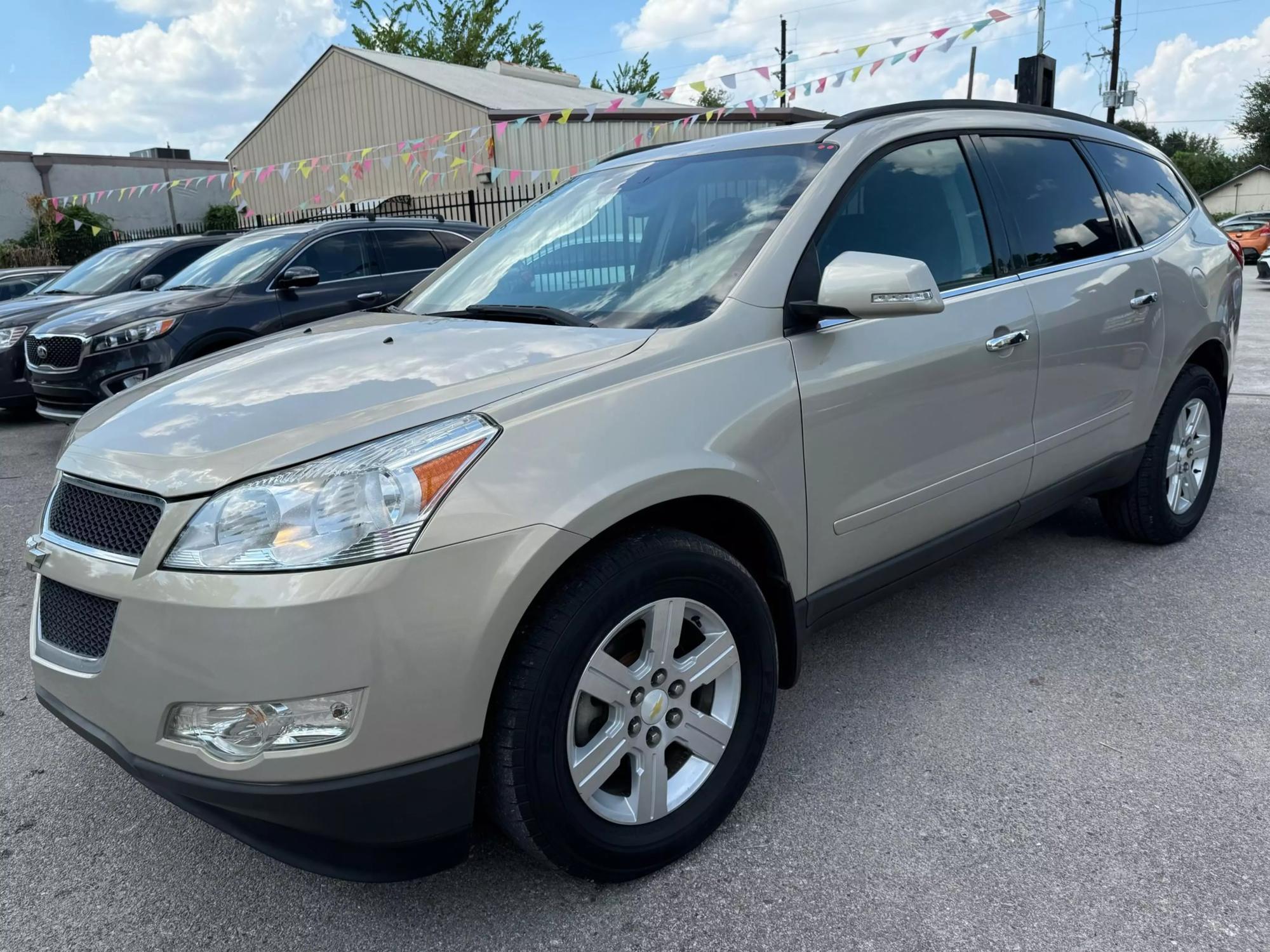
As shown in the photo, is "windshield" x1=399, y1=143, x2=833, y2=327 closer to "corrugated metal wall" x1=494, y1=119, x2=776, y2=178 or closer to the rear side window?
the rear side window

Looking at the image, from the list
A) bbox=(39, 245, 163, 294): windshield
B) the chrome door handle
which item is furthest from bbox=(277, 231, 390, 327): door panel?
the chrome door handle

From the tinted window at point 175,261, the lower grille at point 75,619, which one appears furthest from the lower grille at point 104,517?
the tinted window at point 175,261

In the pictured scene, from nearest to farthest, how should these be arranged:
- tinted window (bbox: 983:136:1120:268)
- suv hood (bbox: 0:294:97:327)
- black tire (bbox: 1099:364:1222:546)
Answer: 1. tinted window (bbox: 983:136:1120:268)
2. black tire (bbox: 1099:364:1222:546)
3. suv hood (bbox: 0:294:97:327)

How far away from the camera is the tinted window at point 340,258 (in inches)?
314

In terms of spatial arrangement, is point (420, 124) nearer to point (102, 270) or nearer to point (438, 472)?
point (102, 270)

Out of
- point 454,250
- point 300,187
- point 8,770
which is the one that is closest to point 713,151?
point 8,770

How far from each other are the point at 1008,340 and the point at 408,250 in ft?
21.8

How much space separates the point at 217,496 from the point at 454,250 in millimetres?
7388

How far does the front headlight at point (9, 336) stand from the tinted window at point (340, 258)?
297 centimetres

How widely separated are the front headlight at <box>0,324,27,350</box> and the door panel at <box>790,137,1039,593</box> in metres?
8.57

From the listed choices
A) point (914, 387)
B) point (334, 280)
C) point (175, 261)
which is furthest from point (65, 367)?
point (914, 387)

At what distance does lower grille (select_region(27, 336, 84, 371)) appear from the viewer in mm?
6938

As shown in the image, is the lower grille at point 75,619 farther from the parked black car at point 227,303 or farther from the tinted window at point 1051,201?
the parked black car at point 227,303

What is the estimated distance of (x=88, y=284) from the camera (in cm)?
973
